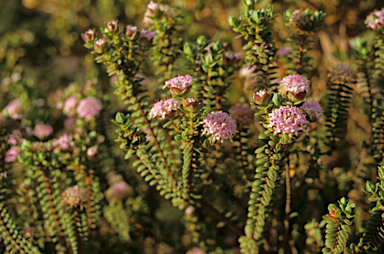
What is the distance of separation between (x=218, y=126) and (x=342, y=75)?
2.26 feet

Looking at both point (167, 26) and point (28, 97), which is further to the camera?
point (28, 97)

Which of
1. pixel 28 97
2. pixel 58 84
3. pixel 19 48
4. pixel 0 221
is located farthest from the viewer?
pixel 58 84

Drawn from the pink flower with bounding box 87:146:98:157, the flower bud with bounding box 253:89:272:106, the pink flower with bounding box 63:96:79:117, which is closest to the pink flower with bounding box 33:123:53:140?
the pink flower with bounding box 63:96:79:117

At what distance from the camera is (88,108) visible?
1.62m

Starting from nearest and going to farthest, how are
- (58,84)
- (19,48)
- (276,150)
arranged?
(276,150)
(19,48)
(58,84)

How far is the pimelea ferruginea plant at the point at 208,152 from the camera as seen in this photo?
0.94 meters

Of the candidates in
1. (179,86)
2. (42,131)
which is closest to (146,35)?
(179,86)

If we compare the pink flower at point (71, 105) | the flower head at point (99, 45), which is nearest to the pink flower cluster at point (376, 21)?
the flower head at point (99, 45)

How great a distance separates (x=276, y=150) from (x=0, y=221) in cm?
115

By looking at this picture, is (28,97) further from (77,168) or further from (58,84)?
(58,84)

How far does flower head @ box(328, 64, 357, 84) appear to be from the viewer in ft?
3.96

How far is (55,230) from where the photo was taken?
137cm

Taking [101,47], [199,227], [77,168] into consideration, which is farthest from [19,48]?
[199,227]

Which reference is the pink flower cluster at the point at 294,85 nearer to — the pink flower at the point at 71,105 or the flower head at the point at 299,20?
the flower head at the point at 299,20
